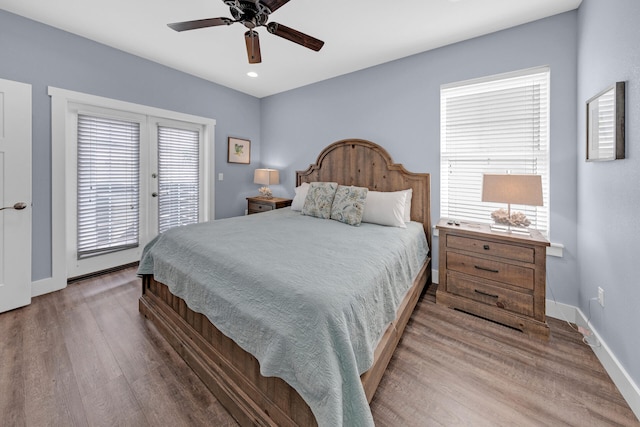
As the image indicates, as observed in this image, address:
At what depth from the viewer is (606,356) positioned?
1692 mm

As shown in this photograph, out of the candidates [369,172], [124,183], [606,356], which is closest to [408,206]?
[369,172]

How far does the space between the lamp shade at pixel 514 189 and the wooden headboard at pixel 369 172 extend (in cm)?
Result: 75

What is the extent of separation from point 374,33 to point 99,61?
9.78 feet

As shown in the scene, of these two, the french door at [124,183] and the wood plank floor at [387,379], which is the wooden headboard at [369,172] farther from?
the french door at [124,183]

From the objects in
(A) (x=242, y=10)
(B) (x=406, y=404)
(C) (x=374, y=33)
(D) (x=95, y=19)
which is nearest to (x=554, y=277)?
(B) (x=406, y=404)

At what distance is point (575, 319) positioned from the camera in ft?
7.41

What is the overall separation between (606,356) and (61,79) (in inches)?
200

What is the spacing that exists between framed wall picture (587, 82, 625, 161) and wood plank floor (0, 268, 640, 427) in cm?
137

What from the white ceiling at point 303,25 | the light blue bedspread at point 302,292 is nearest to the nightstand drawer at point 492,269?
the light blue bedspread at point 302,292

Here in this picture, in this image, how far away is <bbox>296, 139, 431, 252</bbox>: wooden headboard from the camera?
9.89 ft

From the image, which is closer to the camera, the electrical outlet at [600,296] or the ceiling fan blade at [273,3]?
the ceiling fan blade at [273,3]

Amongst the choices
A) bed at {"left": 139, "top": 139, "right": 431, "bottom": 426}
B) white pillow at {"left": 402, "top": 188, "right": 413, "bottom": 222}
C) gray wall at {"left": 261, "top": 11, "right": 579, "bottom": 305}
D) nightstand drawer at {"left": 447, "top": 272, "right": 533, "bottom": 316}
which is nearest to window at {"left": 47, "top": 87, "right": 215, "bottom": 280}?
gray wall at {"left": 261, "top": 11, "right": 579, "bottom": 305}

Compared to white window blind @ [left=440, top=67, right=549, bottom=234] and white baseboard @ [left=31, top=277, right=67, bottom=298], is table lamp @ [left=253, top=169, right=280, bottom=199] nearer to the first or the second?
white window blind @ [left=440, top=67, right=549, bottom=234]

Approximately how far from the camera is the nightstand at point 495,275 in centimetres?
207
